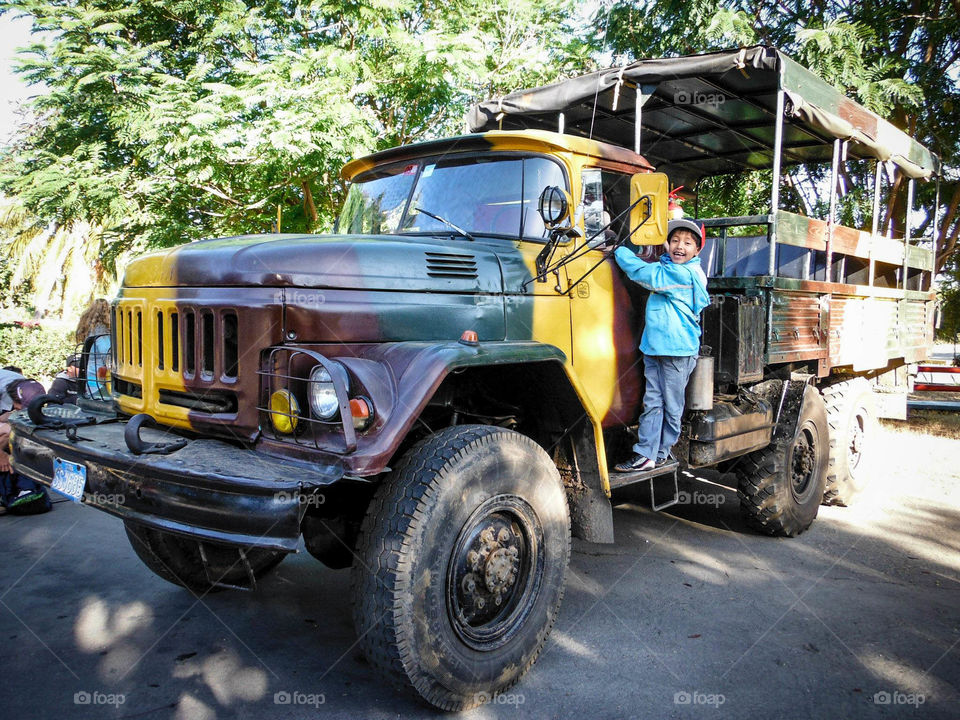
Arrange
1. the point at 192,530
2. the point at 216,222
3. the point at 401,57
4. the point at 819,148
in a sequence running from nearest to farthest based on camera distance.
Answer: the point at 192,530 < the point at 819,148 < the point at 401,57 < the point at 216,222

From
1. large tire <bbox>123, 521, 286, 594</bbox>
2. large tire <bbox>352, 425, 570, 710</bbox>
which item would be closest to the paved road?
large tire <bbox>123, 521, 286, 594</bbox>

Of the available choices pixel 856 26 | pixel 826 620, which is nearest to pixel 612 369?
pixel 826 620

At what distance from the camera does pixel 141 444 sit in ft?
9.12

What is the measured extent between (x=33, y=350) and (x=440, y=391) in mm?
11284

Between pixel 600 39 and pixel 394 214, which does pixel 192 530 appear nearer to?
pixel 394 214

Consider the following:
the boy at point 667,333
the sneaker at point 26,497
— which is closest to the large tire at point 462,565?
the boy at point 667,333

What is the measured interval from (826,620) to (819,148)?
193 inches

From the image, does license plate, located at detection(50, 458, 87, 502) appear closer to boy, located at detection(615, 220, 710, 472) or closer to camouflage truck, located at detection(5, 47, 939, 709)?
camouflage truck, located at detection(5, 47, 939, 709)

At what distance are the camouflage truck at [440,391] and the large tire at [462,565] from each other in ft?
0.03

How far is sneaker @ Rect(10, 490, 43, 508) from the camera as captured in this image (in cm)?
555

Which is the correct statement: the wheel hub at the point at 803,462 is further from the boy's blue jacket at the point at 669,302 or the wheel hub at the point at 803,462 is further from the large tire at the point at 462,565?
the large tire at the point at 462,565

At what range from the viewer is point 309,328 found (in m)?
2.91

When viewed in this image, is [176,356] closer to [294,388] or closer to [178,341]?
[178,341]

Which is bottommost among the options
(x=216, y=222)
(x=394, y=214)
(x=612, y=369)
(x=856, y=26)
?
(x=612, y=369)
